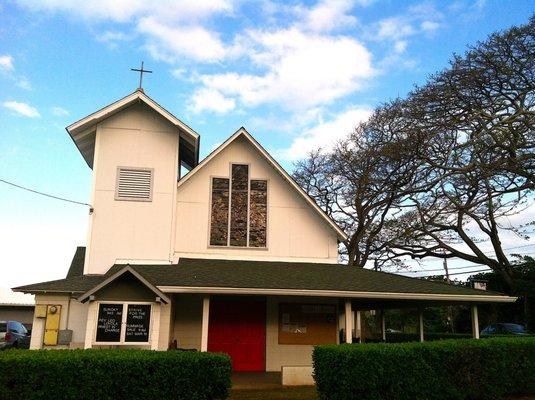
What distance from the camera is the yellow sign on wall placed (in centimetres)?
1484

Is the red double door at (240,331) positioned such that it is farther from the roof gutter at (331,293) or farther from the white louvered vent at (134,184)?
the white louvered vent at (134,184)

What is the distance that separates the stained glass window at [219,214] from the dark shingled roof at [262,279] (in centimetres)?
84

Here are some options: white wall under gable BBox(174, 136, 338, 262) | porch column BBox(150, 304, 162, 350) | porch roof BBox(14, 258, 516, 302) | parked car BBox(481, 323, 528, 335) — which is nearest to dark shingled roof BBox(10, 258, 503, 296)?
porch roof BBox(14, 258, 516, 302)

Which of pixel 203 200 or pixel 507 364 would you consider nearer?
pixel 507 364

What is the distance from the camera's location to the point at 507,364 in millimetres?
12375

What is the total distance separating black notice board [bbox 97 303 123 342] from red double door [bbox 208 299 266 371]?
430 cm

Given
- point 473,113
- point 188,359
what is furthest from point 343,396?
point 473,113

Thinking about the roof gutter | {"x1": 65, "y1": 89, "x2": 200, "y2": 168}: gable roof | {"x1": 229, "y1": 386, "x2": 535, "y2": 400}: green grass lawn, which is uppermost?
{"x1": 65, "y1": 89, "x2": 200, "y2": 168}: gable roof

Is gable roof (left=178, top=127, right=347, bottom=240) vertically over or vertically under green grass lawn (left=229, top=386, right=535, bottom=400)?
over

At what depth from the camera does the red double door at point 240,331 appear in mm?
16719

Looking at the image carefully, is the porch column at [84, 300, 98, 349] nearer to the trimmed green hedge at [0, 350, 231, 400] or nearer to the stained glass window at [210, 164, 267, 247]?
the trimmed green hedge at [0, 350, 231, 400]

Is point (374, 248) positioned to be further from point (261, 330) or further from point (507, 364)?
point (507, 364)

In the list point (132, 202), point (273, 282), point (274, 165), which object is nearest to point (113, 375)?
point (273, 282)

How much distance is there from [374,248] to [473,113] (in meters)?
12.1
